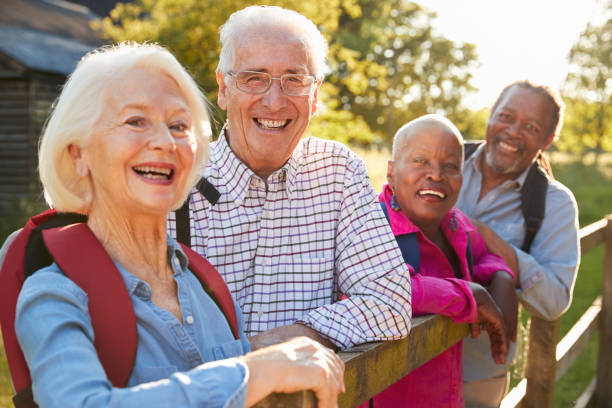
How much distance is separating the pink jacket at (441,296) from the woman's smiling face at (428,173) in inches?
3.2

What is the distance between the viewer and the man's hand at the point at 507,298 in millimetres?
2447

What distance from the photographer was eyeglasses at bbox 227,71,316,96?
6.76 feet

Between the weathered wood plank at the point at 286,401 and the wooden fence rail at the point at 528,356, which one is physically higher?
the weathered wood plank at the point at 286,401

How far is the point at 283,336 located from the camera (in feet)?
5.76

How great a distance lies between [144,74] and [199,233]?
743 millimetres

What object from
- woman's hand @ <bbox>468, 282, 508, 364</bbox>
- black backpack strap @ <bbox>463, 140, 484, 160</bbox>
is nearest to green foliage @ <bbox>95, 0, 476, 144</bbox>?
black backpack strap @ <bbox>463, 140, 484, 160</bbox>

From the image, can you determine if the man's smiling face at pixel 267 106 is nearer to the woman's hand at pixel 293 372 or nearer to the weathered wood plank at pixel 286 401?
the woman's hand at pixel 293 372

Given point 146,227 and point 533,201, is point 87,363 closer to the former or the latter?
point 146,227

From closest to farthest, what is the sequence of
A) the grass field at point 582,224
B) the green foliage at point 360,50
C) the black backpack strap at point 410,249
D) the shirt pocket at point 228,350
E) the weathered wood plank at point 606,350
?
the shirt pocket at point 228,350 < the black backpack strap at point 410,249 < the weathered wood plank at point 606,350 < the grass field at point 582,224 < the green foliage at point 360,50

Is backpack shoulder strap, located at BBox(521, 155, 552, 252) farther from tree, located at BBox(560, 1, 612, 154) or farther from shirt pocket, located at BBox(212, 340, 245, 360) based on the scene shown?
tree, located at BBox(560, 1, 612, 154)

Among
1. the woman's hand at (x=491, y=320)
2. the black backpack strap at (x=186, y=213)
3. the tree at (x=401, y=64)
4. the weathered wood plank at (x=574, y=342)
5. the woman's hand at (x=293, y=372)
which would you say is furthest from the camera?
the tree at (x=401, y=64)

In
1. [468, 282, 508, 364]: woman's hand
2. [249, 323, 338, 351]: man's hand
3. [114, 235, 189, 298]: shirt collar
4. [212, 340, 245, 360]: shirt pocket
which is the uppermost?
[114, 235, 189, 298]: shirt collar

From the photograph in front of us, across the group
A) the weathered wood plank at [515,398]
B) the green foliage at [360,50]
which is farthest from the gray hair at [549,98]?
the green foliage at [360,50]

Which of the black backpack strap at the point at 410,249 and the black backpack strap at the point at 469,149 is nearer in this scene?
the black backpack strap at the point at 410,249
